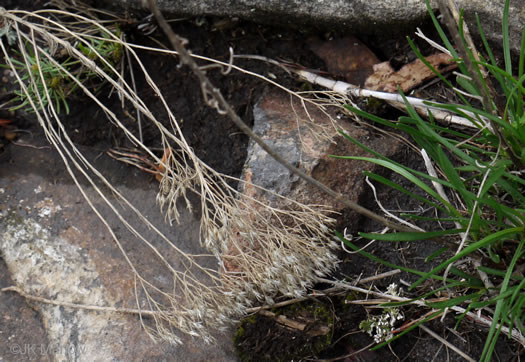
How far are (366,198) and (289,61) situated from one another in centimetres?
80

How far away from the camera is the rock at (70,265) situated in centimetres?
255

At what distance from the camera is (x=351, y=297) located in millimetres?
2506

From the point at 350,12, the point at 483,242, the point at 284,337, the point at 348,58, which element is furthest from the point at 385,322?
the point at 350,12

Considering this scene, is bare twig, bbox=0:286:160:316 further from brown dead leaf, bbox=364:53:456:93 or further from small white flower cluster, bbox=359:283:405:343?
brown dead leaf, bbox=364:53:456:93

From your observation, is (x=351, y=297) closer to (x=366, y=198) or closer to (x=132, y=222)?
(x=366, y=198)

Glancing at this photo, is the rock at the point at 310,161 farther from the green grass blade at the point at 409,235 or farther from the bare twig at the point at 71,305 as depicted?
the bare twig at the point at 71,305

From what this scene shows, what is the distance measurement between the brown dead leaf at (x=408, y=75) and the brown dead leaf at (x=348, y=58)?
8cm

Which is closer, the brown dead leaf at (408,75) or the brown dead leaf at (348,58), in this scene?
the brown dead leaf at (408,75)

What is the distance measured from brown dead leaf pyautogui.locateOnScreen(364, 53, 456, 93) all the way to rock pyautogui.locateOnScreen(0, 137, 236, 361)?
1.14 metres

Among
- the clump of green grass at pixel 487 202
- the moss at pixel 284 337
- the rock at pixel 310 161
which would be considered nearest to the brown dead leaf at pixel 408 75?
the rock at pixel 310 161

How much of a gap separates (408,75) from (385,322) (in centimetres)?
114

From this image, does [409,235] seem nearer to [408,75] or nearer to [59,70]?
[408,75]

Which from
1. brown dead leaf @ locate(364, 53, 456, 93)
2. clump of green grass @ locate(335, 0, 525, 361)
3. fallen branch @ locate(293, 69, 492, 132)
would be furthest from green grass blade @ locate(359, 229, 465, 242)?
brown dead leaf @ locate(364, 53, 456, 93)

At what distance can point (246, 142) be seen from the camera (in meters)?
2.86
